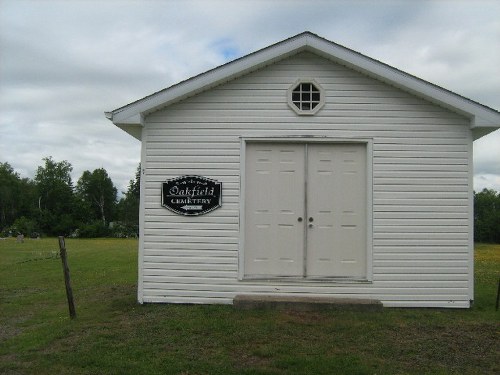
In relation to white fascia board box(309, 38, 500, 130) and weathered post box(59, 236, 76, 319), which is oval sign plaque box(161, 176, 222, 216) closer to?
weathered post box(59, 236, 76, 319)

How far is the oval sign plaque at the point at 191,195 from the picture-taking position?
9227 mm

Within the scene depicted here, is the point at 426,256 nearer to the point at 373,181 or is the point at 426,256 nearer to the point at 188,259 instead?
the point at 373,181

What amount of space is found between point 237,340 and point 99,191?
9403 cm

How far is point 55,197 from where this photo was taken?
3595 inches

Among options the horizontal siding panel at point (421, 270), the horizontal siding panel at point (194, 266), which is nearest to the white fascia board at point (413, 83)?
the horizontal siding panel at point (421, 270)

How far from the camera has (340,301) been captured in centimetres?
878

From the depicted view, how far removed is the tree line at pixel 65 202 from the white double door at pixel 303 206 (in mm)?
66292

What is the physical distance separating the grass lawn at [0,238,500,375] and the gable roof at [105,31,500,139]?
3.29 m

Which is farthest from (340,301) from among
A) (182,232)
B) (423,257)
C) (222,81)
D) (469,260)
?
(222,81)

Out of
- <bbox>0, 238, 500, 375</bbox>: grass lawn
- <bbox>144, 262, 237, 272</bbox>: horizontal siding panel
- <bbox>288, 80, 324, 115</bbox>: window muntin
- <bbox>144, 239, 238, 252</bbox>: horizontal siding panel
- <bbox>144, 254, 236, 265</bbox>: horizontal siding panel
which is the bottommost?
<bbox>0, 238, 500, 375</bbox>: grass lawn

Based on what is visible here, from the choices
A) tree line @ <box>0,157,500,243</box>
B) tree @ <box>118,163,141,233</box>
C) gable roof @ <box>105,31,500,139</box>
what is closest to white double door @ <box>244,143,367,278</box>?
gable roof @ <box>105,31,500,139</box>

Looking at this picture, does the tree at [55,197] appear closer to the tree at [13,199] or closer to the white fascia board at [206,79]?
the tree at [13,199]

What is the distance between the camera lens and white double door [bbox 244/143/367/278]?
30.4 ft

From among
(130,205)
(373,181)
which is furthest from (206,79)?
(130,205)
